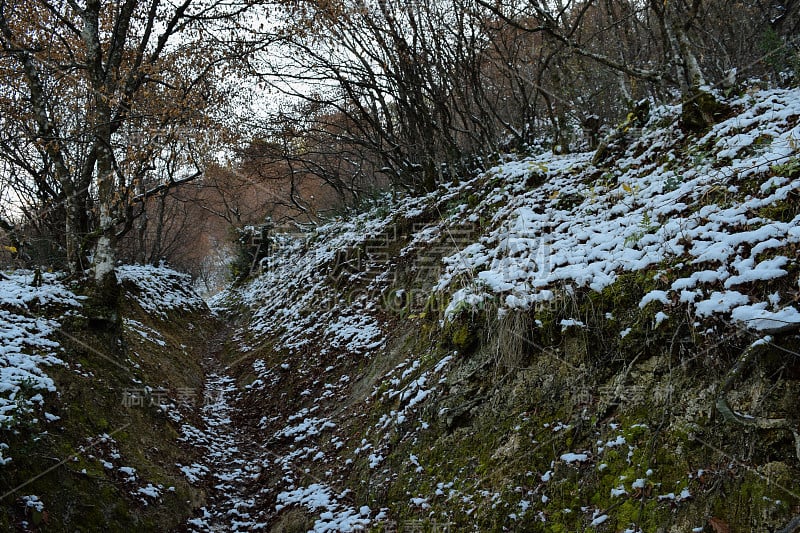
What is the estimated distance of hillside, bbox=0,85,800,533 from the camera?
3.14m

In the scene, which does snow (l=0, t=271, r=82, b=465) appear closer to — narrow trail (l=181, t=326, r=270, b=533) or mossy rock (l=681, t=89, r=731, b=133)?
narrow trail (l=181, t=326, r=270, b=533)

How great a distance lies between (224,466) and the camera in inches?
276

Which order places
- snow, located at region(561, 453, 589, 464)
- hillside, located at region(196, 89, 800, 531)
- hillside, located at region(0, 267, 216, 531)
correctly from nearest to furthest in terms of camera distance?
hillside, located at region(196, 89, 800, 531), snow, located at region(561, 453, 589, 464), hillside, located at region(0, 267, 216, 531)

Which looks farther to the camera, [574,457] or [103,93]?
[103,93]

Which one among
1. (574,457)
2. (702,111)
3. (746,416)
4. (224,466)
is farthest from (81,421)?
(702,111)

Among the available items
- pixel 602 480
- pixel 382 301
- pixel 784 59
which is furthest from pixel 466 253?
pixel 784 59

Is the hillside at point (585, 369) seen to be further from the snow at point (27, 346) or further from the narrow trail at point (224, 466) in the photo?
the snow at point (27, 346)

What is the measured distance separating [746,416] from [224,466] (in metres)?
6.91

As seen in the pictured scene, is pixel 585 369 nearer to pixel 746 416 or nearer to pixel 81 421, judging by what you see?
pixel 746 416

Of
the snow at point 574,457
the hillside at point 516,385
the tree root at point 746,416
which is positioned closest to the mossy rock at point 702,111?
the hillside at point 516,385

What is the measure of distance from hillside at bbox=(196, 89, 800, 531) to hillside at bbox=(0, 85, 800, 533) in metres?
0.02

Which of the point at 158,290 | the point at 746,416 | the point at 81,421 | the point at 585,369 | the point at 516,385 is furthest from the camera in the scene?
the point at 158,290

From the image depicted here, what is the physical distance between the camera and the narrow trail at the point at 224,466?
5.66 m

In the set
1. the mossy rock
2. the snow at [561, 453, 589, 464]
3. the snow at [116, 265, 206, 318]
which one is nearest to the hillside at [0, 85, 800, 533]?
the snow at [561, 453, 589, 464]
